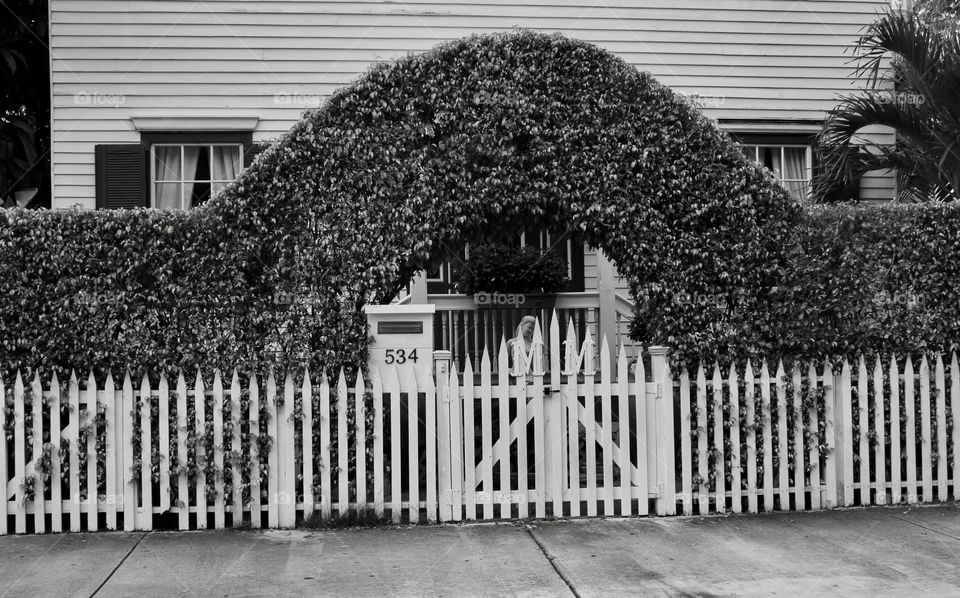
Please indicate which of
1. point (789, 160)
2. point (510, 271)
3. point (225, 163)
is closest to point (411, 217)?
point (510, 271)

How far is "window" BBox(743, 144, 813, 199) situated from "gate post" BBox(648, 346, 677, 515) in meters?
6.59

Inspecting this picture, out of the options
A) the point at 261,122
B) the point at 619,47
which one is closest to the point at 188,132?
the point at 261,122

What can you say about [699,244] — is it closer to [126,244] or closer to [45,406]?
[126,244]

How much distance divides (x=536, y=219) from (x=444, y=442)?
2.02 meters

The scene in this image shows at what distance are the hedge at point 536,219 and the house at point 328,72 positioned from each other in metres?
4.52

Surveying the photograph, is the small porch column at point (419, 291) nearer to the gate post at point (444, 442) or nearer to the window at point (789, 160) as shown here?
the window at point (789, 160)

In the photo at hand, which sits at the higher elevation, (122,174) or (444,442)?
(122,174)

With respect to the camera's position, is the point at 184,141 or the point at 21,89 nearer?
the point at 184,141

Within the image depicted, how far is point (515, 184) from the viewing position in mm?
6973

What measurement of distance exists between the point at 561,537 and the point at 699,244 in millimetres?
2645

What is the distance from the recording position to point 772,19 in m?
12.5

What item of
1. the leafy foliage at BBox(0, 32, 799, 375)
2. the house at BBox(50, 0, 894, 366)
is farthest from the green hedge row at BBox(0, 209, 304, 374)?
the house at BBox(50, 0, 894, 366)

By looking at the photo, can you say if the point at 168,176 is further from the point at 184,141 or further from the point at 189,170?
the point at 184,141

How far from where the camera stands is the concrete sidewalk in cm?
514
